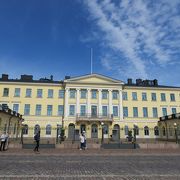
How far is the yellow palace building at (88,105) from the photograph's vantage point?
4272cm

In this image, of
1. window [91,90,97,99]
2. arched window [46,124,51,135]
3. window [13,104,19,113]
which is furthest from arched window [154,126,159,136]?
window [13,104,19,113]

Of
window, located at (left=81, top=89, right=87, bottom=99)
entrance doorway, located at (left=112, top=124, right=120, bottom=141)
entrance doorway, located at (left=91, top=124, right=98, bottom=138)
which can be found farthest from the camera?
window, located at (left=81, top=89, right=87, bottom=99)

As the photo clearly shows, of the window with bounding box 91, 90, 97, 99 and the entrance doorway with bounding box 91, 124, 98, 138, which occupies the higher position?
the window with bounding box 91, 90, 97, 99

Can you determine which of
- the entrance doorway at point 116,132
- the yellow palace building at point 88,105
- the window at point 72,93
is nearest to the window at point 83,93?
the yellow palace building at point 88,105

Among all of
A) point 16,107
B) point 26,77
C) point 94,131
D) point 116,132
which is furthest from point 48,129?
point 116,132

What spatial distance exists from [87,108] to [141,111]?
42.1ft

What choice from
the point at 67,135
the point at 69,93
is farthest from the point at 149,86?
the point at 67,135

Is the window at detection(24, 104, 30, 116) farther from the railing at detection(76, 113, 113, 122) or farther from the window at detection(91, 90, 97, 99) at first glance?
the window at detection(91, 90, 97, 99)

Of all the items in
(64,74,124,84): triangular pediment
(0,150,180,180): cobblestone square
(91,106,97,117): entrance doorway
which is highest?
(64,74,124,84): triangular pediment

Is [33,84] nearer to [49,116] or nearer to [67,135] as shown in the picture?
[49,116]

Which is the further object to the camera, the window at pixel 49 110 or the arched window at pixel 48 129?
the window at pixel 49 110

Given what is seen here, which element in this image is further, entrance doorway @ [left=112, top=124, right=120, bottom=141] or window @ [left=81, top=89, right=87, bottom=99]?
window @ [left=81, top=89, right=87, bottom=99]

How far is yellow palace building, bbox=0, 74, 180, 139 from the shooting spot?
140ft

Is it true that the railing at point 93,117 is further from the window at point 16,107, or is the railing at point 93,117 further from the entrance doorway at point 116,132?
the window at point 16,107
